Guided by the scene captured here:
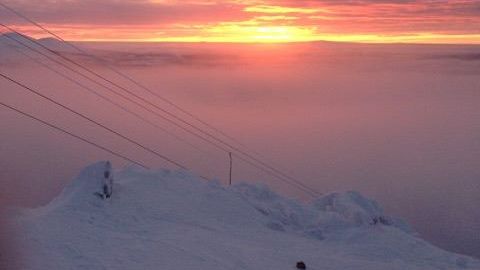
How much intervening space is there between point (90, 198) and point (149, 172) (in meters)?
3.02

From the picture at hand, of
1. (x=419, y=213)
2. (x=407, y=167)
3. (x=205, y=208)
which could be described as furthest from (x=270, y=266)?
(x=407, y=167)

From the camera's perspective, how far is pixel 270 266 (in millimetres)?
12656

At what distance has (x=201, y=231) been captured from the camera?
14375mm

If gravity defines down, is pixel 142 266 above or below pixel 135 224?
below

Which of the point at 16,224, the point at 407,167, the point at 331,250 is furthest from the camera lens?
the point at 407,167

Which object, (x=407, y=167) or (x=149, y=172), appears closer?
(x=149, y=172)

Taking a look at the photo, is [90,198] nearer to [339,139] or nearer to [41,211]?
[41,211]

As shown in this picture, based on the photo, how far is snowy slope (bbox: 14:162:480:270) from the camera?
1176 centimetres

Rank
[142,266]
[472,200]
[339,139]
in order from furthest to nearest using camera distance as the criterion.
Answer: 1. [339,139]
2. [472,200]
3. [142,266]

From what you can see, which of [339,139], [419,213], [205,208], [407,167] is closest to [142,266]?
[205,208]

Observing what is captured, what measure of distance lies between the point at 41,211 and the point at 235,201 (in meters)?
4.89

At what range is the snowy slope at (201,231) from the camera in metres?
11.8

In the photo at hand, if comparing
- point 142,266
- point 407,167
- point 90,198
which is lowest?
point 142,266

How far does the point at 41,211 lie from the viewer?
45.9 ft
